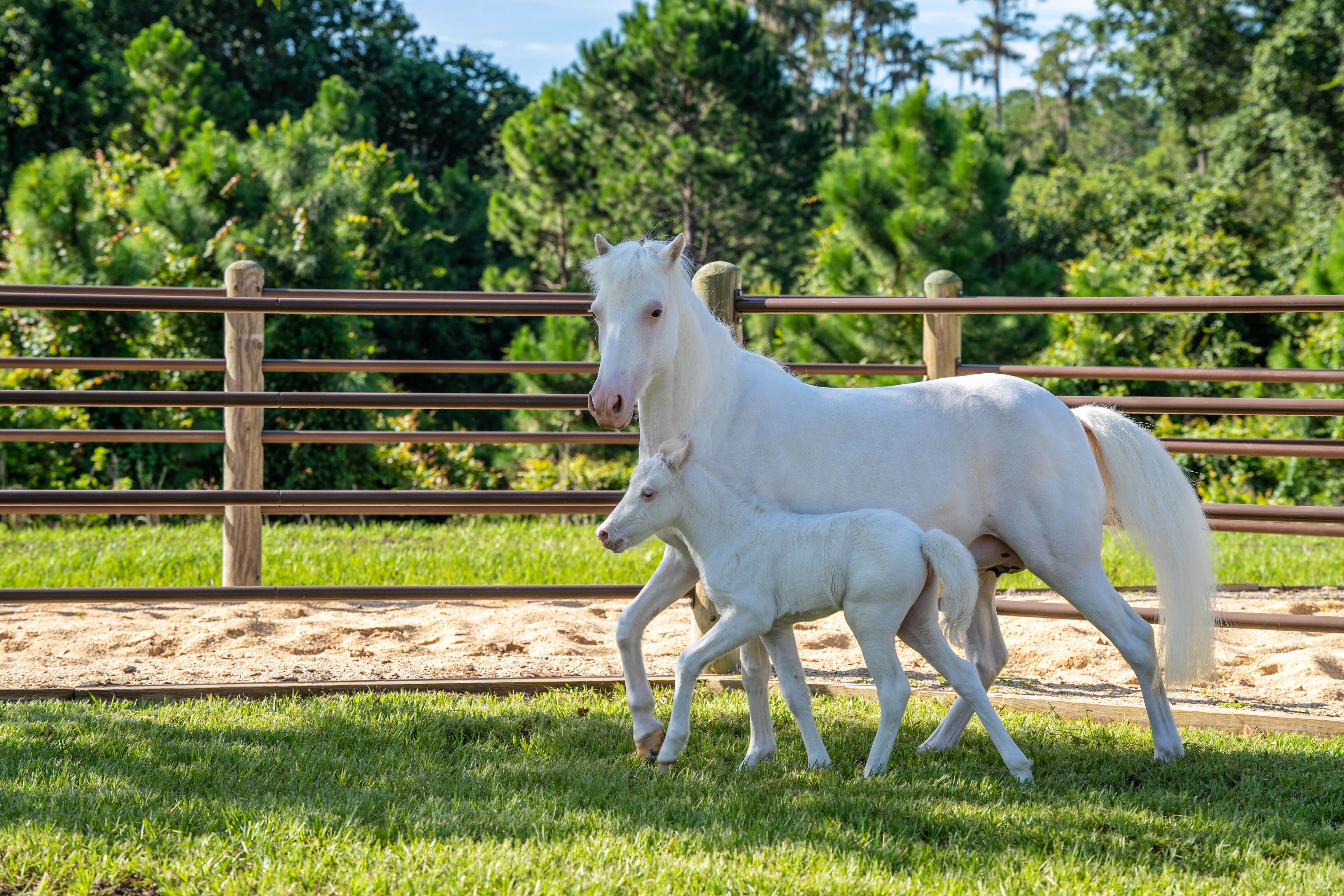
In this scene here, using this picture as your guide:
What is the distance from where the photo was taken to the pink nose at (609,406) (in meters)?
3.38

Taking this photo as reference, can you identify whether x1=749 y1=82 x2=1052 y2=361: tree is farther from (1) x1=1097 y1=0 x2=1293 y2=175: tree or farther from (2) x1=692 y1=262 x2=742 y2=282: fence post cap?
(2) x1=692 y1=262 x2=742 y2=282: fence post cap

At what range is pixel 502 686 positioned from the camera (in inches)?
184

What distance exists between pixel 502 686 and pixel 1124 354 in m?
10.1

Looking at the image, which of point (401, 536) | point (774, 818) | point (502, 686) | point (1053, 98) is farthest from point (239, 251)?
point (1053, 98)

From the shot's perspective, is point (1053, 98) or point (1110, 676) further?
point (1053, 98)

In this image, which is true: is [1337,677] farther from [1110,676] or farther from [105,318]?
[105,318]

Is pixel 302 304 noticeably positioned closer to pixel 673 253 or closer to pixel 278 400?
pixel 278 400

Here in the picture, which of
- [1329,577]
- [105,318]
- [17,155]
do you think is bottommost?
[1329,577]

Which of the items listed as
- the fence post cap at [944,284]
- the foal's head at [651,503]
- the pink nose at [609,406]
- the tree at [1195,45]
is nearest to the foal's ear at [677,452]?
the foal's head at [651,503]

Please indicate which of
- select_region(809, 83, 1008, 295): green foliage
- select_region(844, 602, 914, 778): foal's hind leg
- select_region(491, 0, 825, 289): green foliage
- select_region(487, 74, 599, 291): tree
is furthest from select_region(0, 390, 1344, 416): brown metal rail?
select_region(487, 74, 599, 291): tree

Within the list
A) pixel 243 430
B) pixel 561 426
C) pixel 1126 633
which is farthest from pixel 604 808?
pixel 561 426

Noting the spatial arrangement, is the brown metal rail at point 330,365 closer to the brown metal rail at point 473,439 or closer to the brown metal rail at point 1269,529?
the brown metal rail at point 473,439

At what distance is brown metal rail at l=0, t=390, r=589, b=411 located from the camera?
5.03m

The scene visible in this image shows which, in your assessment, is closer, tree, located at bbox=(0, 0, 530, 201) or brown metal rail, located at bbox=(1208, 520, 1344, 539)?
brown metal rail, located at bbox=(1208, 520, 1344, 539)
